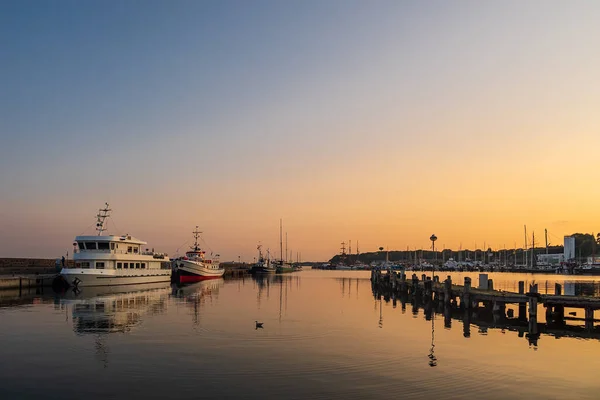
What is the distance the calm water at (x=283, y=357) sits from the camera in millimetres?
20953

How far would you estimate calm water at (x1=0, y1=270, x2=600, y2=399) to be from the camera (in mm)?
20953

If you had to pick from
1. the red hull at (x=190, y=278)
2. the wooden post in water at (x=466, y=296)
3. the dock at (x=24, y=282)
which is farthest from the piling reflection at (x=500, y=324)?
the red hull at (x=190, y=278)

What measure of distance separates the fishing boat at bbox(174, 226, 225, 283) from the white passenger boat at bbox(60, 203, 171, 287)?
20.8 metres

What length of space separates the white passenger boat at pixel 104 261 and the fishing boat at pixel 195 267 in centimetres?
2083

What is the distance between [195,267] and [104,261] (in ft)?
118

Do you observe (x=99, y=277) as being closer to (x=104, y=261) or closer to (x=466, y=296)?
(x=104, y=261)

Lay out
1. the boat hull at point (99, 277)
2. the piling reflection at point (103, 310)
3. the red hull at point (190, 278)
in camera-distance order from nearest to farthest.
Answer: the piling reflection at point (103, 310), the boat hull at point (99, 277), the red hull at point (190, 278)

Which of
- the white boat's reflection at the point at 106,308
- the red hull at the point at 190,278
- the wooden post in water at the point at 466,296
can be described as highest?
the wooden post in water at the point at 466,296

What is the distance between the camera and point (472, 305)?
156 feet

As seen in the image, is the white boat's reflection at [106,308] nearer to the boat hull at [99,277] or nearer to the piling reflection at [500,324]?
the boat hull at [99,277]

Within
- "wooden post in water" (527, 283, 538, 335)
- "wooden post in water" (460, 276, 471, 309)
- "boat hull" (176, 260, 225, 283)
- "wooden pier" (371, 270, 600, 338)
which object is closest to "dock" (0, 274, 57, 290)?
"boat hull" (176, 260, 225, 283)

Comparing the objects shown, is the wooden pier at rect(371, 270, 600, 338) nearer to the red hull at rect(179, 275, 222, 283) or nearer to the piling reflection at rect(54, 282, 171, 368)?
the piling reflection at rect(54, 282, 171, 368)

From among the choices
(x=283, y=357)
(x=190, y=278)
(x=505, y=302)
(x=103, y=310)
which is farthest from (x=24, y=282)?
(x=505, y=302)

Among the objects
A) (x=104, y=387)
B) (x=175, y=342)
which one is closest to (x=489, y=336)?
(x=175, y=342)
